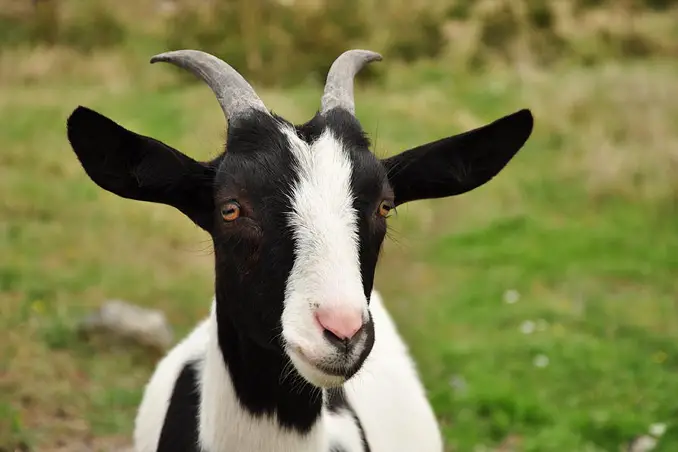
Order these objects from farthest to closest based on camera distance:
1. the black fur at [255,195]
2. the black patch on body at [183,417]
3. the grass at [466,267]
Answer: the grass at [466,267] → the black patch on body at [183,417] → the black fur at [255,195]

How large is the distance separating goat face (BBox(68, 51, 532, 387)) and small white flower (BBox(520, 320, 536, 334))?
4601 millimetres

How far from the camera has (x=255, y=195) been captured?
327cm

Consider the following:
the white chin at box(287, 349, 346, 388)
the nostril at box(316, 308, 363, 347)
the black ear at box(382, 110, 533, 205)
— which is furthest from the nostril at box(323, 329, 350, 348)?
the black ear at box(382, 110, 533, 205)

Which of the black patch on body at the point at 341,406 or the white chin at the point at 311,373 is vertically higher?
the black patch on body at the point at 341,406

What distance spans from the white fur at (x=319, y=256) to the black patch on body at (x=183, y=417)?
2.48 feet

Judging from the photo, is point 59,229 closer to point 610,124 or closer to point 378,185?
point 378,185

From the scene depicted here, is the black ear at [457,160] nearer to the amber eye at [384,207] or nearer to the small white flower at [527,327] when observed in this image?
the amber eye at [384,207]

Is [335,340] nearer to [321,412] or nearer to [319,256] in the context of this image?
[319,256]

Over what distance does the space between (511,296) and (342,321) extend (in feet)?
20.4

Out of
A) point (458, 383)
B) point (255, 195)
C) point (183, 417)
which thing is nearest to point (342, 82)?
point (255, 195)

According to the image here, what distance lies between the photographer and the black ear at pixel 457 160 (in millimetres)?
3670

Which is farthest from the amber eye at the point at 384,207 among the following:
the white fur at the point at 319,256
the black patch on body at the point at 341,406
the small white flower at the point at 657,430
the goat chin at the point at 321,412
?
the small white flower at the point at 657,430

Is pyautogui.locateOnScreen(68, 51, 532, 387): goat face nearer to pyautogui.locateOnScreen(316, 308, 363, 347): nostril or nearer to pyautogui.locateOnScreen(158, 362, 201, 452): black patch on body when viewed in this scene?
pyautogui.locateOnScreen(316, 308, 363, 347): nostril

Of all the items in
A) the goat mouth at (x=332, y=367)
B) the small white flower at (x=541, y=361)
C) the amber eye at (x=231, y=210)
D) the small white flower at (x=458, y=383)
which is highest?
the small white flower at (x=541, y=361)
